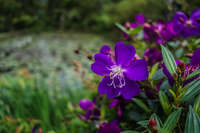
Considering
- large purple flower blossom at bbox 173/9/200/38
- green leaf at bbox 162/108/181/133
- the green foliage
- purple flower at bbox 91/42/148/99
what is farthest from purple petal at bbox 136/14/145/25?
the green foliage

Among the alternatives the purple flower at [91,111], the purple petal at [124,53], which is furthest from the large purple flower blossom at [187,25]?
the purple flower at [91,111]

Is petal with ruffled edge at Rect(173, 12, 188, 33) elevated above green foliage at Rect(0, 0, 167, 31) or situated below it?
below

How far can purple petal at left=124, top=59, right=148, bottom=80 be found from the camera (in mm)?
334

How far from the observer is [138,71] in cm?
34

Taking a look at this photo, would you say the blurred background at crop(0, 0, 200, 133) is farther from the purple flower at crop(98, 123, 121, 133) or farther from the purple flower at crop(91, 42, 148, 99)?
the purple flower at crop(98, 123, 121, 133)

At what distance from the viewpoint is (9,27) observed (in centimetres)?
858

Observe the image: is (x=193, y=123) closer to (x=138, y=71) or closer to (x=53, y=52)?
(x=138, y=71)

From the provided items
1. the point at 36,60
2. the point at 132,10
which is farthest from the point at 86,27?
the point at 36,60

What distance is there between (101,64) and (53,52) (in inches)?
166

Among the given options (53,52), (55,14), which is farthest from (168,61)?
(55,14)

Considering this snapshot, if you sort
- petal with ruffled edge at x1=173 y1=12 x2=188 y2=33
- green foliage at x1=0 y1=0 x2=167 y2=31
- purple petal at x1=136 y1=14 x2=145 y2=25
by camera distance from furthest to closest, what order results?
green foliage at x1=0 y1=0 x2=167 y2=31
purple petal at x1=136 y1=14 x2=145 y2=25
petal with ruffled edge at x1=173 y1=12 x2=188 y2=33

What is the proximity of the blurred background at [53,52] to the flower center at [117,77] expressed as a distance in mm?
65

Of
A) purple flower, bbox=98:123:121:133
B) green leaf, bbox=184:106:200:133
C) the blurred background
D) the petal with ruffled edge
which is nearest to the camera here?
green leaf, bbox=184:106:200:133

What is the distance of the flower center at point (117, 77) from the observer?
14.1 inches
